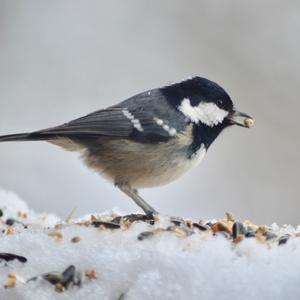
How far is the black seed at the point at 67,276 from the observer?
1197 mm

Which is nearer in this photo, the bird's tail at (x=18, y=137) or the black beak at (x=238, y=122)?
the bird's tail at (x=18, y=137)

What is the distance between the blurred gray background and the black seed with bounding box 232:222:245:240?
200cm

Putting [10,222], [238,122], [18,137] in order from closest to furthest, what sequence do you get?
[10,222], [18,137], [238,122]

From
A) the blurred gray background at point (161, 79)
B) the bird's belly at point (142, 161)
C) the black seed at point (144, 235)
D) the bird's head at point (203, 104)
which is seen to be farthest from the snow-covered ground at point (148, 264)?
the blurred gray background at point (161, 79)

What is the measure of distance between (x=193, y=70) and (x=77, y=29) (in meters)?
0.97

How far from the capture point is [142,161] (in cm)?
213

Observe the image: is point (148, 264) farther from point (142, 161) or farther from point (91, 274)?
point (142, 161)

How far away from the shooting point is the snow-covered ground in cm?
113

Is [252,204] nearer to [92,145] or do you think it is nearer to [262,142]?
[262,142]

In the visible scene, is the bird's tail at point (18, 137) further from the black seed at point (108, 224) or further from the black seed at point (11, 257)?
the black seed at point (11, 257)

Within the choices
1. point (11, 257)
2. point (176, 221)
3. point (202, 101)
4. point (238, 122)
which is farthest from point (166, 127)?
point (11, 257)

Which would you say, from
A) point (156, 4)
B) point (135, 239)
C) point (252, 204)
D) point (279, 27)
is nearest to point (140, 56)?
point (156, 4)

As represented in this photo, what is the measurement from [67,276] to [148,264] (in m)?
0.15

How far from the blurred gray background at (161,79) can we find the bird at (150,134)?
127cm
